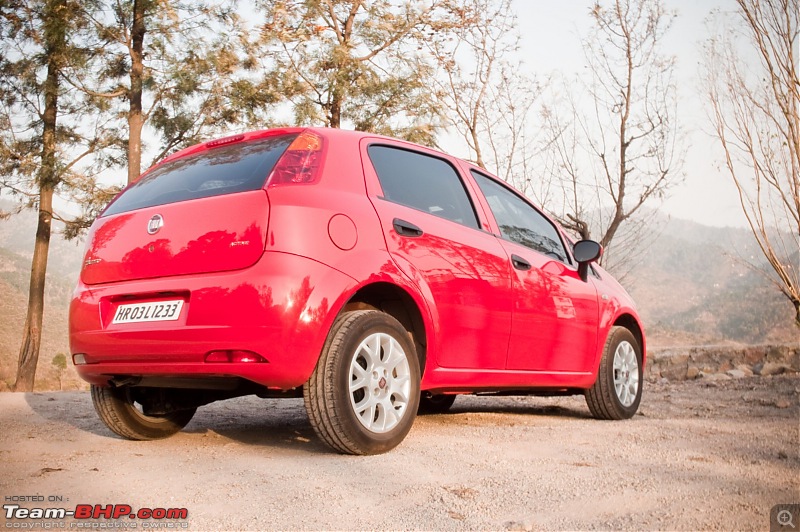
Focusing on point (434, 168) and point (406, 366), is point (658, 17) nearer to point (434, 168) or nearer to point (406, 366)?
point (434, 168)

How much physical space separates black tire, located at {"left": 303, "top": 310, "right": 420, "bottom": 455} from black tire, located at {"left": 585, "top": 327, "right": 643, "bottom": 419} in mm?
2267

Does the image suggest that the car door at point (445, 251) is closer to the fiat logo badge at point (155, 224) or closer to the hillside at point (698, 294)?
the fiat logo badge at point (155, 224)

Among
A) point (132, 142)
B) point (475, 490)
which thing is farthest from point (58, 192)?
point (475, 490)

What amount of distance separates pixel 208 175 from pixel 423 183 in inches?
47.6

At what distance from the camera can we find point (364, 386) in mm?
3525

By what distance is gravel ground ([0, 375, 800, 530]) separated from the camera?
2.52m

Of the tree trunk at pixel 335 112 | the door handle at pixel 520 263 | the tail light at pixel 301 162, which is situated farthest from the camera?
the tree trunk at pixel 335 112

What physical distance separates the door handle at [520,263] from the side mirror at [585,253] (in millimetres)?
740

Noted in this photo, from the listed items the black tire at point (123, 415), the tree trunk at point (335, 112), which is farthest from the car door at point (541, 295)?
the tree trunk at point (335, 112)

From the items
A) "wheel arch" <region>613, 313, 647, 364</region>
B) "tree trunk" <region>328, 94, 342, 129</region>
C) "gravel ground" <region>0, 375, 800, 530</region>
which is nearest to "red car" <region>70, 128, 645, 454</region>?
"gravel ground" <region>0, 375, 800, 530</region>

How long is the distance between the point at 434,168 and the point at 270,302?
1664mm

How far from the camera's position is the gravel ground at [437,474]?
2.52 m

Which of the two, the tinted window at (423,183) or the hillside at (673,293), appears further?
the hillside at (673,293)

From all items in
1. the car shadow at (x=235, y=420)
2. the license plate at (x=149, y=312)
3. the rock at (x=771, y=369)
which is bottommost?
the car shadow at (x=235, y=420)
